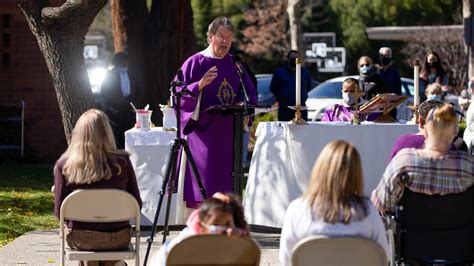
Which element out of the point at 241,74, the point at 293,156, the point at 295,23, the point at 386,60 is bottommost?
the point at 293,156

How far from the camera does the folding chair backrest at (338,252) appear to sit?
6.02 m

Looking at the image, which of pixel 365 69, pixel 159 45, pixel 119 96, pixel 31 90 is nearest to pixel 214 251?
pixel 365 69

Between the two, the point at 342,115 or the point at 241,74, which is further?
the point at 342,115

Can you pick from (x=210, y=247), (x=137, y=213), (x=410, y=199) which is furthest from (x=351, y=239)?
(x=137, y=213)

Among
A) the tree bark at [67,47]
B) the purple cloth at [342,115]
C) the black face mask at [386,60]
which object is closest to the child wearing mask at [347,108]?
the purple cloth at [342,115]

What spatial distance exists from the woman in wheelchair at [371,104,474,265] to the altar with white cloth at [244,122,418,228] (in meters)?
3.33

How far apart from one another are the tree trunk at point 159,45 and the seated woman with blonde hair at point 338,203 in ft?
36.7

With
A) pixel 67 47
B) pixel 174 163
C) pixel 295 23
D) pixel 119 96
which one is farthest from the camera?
pixel 295 23

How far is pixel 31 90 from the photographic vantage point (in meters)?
18.4

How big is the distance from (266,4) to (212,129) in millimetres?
40845

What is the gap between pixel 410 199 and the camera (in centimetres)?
707

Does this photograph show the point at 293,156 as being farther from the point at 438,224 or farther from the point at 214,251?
the point at 214,251

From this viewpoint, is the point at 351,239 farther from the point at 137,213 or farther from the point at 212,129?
the point at 212,129

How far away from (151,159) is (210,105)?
125 cm
